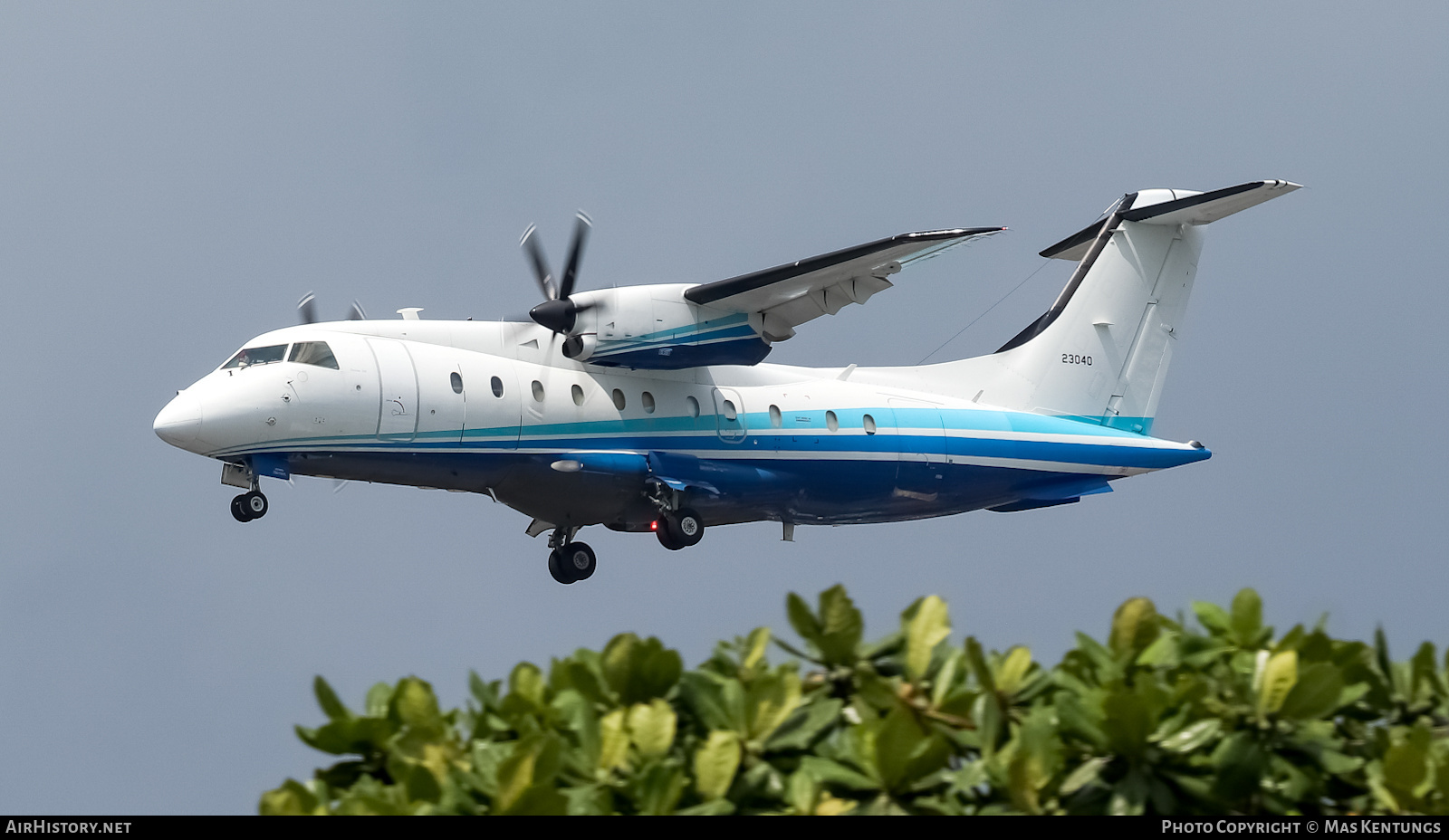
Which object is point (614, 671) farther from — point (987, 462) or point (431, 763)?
point (987, 462)

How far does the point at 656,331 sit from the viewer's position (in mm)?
21875

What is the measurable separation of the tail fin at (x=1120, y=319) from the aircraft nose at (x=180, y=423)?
13.8 m

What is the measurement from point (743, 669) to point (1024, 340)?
73.1ft

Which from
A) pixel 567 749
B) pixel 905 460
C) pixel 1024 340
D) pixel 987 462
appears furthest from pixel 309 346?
pixel 567 749

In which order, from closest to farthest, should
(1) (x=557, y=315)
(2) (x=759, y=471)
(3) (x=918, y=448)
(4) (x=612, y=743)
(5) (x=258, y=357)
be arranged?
(4) (x=612, y=743) < (5) (x=258, y=357) < (1) (x=557, y=315) < (2) (x=759, y=471) < (3) (x=918, y=448)

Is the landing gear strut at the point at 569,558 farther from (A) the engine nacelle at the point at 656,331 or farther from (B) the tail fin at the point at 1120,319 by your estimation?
(B) the tail fin at the point at 1120,319

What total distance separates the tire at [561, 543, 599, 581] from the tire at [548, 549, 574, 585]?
42 millimetres

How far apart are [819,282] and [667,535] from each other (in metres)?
4.31

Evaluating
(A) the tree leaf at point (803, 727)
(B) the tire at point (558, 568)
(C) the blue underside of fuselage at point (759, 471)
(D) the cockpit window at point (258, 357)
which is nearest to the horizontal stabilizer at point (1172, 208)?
A: (C) the blue underside of fuselage at point (759, 471)

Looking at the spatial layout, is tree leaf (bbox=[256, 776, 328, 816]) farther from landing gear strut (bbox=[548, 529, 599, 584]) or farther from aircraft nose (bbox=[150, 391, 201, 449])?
landing gear strut (bbox=[548, 529, 599, 584])

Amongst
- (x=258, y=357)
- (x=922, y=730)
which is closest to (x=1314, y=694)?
(x=922, y=730)

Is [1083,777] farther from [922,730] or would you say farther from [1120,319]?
[1120,319]

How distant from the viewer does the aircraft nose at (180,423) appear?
18.7 m
